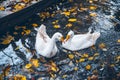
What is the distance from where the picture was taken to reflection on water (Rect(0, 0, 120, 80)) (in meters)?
6.05

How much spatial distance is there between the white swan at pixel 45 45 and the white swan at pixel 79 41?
28 cm

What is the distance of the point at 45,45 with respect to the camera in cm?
627

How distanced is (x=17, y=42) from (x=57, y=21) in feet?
5.15

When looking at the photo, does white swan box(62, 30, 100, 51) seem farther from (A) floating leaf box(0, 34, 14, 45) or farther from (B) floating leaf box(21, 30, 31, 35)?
(A) floating leaf box(0, 34, 14, 45)

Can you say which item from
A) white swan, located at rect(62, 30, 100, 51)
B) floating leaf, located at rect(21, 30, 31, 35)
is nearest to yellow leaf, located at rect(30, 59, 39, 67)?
white swan, located at rect(62, 30, 100, 51)

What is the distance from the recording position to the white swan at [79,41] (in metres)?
6.43

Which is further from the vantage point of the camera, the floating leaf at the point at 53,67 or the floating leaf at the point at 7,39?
the floating leaf at the point at 7,39

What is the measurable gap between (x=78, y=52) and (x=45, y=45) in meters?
0.98

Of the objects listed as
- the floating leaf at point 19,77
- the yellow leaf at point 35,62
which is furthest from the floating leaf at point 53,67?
the floating leaf at point 19,77

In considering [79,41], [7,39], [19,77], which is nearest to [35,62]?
[19,77]

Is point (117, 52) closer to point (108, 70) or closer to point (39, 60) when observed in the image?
point (108, 70)

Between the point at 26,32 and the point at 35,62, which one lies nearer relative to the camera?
the point at 35,62

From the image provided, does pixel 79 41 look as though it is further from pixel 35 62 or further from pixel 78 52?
pixel 35 62

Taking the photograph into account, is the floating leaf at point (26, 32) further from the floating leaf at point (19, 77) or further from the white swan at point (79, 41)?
the floating leaf at point (19, 77)
